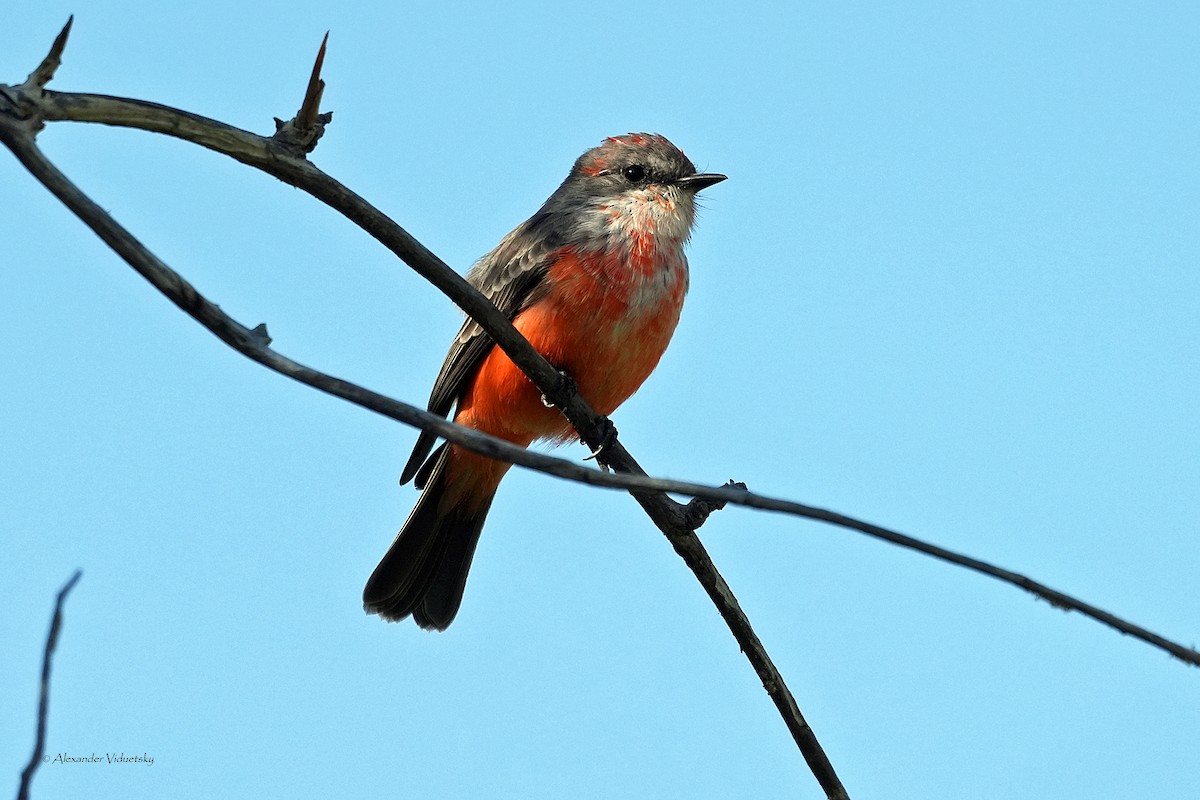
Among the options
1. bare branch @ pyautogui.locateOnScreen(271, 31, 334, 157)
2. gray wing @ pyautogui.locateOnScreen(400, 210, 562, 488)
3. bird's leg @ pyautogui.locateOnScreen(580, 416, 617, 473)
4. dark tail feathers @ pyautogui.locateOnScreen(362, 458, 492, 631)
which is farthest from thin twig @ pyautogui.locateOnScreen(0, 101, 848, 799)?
dark tail feathers @ pyautogui.locateOnScreen(362, 458, 492, 631)

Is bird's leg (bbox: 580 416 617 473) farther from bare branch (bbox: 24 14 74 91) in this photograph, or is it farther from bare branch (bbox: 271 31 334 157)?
bare branch (bbox: 24 14 74 91)

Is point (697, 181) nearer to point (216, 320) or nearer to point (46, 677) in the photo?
point (216, 320)

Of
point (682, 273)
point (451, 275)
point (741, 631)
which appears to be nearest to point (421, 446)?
point (682, 273)

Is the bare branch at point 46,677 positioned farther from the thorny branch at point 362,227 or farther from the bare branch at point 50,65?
the bare branch at point 50,65

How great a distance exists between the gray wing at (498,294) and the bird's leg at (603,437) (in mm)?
950

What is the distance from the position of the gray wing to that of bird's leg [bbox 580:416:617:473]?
95cm

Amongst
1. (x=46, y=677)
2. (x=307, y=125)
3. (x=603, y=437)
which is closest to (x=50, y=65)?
(x=307, y=125)

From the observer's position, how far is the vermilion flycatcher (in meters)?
6.14

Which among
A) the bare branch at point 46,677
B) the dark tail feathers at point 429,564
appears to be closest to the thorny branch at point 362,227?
the bare branch at point 46,677

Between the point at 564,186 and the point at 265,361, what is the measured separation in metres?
4.69

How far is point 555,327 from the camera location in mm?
6098

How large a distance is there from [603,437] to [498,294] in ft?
4.82

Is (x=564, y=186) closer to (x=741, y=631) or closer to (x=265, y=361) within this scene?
(x=741, y=631)

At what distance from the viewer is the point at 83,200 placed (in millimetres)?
2824
